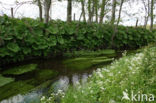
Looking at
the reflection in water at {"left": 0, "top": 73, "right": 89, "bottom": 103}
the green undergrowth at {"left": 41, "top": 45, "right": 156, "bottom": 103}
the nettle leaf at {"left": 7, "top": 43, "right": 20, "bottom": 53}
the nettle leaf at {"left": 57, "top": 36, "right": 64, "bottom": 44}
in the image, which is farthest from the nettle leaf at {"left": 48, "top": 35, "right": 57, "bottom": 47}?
the green undergrowth at {"left": 41, "top": 45, "right": 156, "bottom": 103}

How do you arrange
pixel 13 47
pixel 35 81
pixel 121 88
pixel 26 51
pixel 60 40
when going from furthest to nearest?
1. pixel 60 40
2. pixel 26 51
3. pixel 13 47
4. pixel 35 81
5. pixel 121 88

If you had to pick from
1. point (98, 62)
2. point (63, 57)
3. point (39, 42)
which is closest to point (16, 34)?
point (39, 42)

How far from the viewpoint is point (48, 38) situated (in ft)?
23.2

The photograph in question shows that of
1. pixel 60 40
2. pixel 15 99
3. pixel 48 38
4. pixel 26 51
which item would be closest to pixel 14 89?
pixel 15 99

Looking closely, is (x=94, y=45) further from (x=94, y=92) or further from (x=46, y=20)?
(x=94, y=92)

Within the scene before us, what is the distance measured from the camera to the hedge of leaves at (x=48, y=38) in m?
5.72

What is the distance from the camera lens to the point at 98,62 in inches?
255

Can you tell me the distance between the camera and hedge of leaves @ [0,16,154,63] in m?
5.72

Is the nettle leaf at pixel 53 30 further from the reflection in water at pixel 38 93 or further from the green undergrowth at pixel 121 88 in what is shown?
the green undergrowth at pixel 121 88

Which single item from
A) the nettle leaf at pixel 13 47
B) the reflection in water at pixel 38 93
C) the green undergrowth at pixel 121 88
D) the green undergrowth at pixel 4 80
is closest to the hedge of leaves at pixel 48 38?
the nettle leaf at pixel 13 47

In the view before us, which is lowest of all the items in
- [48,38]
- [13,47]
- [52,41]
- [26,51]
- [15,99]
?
[15,99]

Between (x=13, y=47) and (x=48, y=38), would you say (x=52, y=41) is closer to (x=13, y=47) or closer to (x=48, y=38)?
(x=48, y=38)

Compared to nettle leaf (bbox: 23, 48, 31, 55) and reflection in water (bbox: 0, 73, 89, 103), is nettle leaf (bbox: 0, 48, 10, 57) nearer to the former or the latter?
nettle leaf (bbox: 23, 48, 31, 55)

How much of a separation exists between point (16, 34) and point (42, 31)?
1.45 metres
